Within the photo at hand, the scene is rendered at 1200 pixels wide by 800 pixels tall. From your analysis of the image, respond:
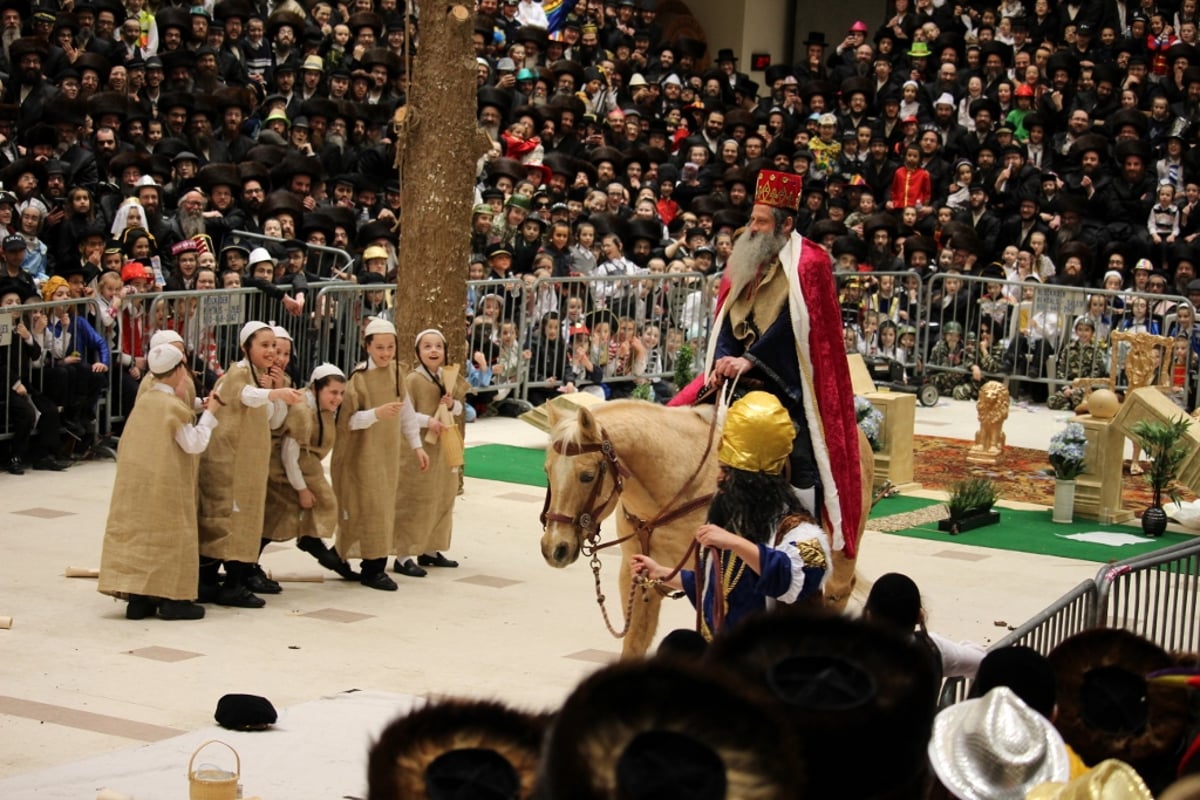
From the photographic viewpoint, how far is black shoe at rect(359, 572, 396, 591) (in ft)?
35.6

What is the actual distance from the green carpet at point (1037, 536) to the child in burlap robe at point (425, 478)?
3793 millimetres

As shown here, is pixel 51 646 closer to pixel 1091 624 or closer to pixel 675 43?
pixel 1091 624

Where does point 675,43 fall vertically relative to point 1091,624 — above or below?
above

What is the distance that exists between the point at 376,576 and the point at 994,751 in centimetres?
777

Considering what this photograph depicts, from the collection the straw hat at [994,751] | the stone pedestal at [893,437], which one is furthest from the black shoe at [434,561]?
the straw hat at [994,751]

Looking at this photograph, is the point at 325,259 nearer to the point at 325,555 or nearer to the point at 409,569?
the point at 409,569

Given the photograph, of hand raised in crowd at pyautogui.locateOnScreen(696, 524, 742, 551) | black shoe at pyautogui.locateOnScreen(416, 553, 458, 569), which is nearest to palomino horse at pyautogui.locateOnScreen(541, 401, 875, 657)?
hand raised in crowd at pyautogui.locateOnScreen(696, 524, 742, 551)

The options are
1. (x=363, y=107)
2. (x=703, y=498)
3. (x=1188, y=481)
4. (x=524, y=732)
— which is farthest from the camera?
(x=363, y=107)

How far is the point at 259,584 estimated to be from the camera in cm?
1050

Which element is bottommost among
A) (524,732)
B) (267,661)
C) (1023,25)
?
(267,661)

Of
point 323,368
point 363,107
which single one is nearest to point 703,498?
point 323,368

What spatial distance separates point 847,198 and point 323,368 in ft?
45.3

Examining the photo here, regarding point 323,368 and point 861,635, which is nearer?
point 861,635

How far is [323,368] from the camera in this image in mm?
10727
